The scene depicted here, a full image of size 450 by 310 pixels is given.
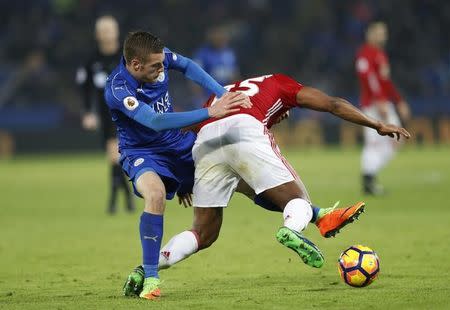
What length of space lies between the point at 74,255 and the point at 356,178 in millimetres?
8102

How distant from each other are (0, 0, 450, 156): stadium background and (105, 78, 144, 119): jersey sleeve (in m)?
→ 15.8

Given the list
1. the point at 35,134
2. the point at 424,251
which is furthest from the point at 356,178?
the point at 35,134

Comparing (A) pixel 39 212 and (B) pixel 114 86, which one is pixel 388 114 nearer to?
(A) pixel 39 212

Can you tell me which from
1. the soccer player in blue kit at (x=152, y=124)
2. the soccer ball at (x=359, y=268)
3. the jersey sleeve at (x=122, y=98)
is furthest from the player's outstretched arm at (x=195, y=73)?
the soccer ball at (x=359, y=268)

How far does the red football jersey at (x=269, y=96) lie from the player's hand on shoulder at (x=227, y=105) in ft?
1.33

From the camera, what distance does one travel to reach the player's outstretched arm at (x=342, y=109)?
641 cm

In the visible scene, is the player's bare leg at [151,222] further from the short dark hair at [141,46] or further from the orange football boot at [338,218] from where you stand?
the orange football boot at [338,218]

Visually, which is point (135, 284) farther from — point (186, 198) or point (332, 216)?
point (332, 216)

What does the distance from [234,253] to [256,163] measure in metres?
2.45

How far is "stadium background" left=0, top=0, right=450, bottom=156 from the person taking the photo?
22.8 m

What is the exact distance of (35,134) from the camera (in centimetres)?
2311

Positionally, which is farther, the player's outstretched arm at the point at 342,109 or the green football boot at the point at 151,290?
the player's outstretched arm at the point at 342,109

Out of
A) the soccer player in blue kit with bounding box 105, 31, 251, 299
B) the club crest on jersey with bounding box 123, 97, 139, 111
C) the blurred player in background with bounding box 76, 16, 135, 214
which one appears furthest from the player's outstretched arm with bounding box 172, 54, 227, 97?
the blurred player in background with bounding box 76, 16, 135, 214

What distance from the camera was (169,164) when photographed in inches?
268
